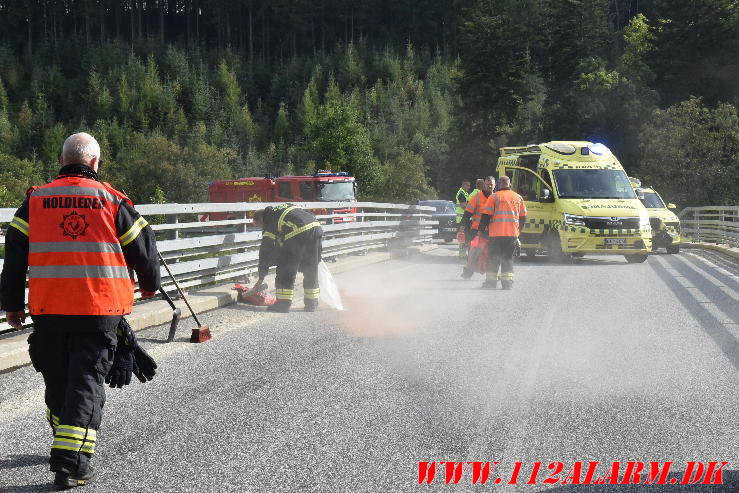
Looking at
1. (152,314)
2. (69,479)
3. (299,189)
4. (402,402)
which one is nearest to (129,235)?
(69,479)

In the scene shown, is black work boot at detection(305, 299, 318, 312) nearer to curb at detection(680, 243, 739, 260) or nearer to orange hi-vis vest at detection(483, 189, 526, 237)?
orange hi-vis vest at detection(483, 189, 526, 237)

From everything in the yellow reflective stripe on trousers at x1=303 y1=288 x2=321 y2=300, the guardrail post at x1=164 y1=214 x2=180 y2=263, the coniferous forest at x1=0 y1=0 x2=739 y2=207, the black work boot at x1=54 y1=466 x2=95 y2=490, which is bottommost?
the yellow reflective stripe on trousers at x1=303 y1=288 x2=321 y2=300

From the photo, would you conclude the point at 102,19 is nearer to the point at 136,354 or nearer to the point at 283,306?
the point at 283,306

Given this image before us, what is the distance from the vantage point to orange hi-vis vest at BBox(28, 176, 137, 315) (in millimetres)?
4566

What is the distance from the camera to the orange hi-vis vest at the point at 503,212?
1418 centimetres

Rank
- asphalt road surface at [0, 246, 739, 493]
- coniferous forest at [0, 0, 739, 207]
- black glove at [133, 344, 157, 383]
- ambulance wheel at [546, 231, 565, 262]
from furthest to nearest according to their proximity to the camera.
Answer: coniferous forest at [0, 0, 739, 207], ambulance wheel at [546, 231, 565, 262], black glove at [133, 344, 157, 383], asphalt road surface at [0, 246, 739, 493]

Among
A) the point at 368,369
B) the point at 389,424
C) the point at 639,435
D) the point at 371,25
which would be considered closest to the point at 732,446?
the point at 639,435

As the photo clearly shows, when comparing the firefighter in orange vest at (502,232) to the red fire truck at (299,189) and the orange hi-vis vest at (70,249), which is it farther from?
the red fire truck at (299,189)

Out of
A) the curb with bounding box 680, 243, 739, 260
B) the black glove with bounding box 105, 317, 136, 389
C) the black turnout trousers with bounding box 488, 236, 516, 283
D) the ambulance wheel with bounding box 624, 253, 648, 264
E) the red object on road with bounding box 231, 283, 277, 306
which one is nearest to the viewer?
the black glove with bounding box 105, 317, 136, 389

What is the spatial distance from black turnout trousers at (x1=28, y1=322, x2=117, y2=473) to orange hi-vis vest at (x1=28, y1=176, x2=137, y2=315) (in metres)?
0.14

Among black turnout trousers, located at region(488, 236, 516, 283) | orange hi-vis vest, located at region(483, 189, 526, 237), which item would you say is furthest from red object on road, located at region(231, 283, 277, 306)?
orange hi-vis vest, located at region(483, 189, 526, 237)

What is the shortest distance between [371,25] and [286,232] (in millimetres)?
108604

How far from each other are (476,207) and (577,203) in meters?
5.27

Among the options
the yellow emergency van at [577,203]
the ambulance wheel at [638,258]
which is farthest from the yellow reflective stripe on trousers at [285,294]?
the ambulance wheel at [638,258]
